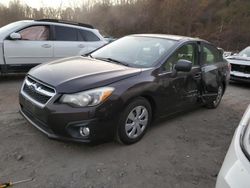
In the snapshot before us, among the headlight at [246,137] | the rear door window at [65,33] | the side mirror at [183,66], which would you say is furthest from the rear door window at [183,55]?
the rear door window at [65,33]

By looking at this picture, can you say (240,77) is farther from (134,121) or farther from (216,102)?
(134,121)

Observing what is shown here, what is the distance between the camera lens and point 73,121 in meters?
3.12

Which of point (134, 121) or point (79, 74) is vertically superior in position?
point (79, 74)

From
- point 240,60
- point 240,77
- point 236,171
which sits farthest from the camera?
point 240,60

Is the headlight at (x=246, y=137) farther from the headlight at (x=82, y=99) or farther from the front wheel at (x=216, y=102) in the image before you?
the front wheel at (x=216, y=102)

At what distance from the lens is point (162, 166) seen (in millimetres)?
3293

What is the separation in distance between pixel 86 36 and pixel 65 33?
0.64 metres

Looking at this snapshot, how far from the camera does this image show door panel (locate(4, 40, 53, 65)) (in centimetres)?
639

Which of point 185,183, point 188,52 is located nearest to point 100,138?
point 185,183

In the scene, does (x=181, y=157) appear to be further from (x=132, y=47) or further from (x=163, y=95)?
(x=132, y=47)

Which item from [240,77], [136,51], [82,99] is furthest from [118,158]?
[240,77]

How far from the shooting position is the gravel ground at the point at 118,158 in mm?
2928

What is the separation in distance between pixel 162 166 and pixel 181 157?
15.7 inches

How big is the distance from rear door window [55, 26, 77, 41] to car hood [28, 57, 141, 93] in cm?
337
